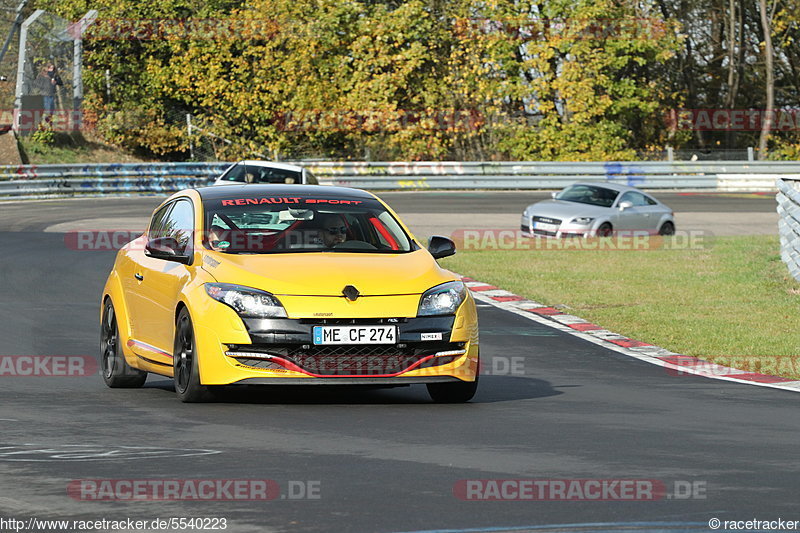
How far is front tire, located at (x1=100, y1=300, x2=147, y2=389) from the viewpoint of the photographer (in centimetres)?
1102

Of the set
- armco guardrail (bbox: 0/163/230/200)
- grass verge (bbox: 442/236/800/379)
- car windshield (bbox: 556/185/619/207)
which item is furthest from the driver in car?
armco guardrail (bbox: 0/163/230/200)

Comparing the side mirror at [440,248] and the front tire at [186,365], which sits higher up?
the side mirror at [440,248]

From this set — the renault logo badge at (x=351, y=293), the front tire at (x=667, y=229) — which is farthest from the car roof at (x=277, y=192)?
the front tire at (x=667, y=229)

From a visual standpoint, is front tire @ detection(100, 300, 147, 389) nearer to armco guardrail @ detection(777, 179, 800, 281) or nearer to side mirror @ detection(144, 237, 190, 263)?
side mirror @ detection(144, 237, 190, 263)

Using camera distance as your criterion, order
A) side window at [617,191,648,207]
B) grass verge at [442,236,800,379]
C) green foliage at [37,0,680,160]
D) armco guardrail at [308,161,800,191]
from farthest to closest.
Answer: green foliage at [37,0,680,160] → armco guardrail at [308,161,800,191] → side window at [617,191,648,207] → grass verge at [442,236,800,379]

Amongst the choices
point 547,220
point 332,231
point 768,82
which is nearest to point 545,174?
point 768,82

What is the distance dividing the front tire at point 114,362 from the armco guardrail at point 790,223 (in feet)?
39.0

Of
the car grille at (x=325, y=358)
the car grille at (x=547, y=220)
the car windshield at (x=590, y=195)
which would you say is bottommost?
the car grille at (x=547, y=220)

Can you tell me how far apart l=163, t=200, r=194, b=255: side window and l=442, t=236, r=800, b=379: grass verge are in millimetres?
5536

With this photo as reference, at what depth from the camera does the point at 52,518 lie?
19.5ft

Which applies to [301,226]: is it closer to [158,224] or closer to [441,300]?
[441,300]

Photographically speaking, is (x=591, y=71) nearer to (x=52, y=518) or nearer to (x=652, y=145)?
(x=652, y=145)

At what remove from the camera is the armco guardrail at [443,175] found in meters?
40.8

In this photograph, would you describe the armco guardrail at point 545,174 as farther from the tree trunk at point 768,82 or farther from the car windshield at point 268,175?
the car windshield at point 268,175
